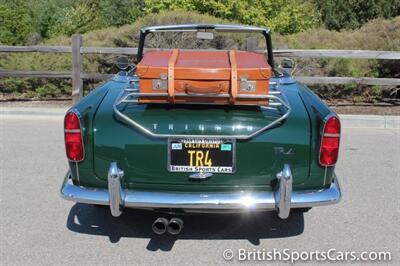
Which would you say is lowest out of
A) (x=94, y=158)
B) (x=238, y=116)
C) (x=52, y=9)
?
(x=52, y=9)

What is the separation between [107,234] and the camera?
455 cm

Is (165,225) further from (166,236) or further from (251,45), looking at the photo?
(251,45)

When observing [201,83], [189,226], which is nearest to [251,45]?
[189,226]

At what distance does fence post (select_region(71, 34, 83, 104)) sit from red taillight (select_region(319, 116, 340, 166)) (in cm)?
670

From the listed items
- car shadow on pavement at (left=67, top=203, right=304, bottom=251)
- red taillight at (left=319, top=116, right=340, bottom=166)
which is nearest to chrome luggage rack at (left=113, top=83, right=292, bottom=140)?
red taillight at (left=319, top=116, right=340, bottom=166)

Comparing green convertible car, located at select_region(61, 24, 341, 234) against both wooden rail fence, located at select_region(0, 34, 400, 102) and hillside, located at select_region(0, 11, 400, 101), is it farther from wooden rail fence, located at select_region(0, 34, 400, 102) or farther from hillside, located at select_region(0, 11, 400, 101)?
hillside, located at select_region(0, 11, 400, 101)

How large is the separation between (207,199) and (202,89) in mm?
732

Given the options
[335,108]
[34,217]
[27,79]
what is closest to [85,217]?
[34,217]

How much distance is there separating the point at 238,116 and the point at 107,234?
1.42m

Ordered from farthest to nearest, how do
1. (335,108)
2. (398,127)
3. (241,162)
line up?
(335,108) → (398,127) → (241,162)

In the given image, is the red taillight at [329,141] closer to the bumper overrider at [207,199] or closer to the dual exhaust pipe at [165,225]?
the bumper overrider at [207,199]

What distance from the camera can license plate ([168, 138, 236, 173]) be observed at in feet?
12.9

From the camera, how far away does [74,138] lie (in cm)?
407

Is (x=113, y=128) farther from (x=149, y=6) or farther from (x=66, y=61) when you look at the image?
(x=149, y=6)
